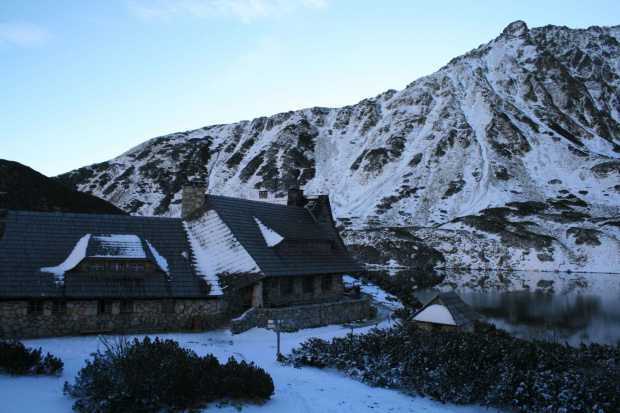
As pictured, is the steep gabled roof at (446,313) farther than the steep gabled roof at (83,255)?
Yes

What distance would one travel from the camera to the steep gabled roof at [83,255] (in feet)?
65.9

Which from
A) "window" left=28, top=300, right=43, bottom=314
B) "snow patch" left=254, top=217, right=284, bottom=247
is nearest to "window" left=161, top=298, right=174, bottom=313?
"window" left=28, top=300, right=43, bottom=314

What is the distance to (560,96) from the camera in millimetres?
157750

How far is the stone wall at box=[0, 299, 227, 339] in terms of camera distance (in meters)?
19.3

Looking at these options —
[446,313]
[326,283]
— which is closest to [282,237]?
[326,283]

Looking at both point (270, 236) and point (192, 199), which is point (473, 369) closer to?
point (270, 236)

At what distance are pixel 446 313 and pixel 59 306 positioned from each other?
1770 cm

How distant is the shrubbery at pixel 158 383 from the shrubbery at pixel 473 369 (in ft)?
15.2

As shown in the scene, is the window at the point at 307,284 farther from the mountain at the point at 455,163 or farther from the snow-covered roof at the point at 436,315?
the mountain at the point at 455,163

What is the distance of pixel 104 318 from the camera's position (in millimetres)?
20562

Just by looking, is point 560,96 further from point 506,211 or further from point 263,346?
point 263,346

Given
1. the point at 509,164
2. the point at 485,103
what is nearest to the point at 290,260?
the point at 509,164

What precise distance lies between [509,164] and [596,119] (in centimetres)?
4940

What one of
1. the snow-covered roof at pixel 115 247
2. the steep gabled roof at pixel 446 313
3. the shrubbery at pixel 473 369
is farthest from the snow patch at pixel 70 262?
the steep gabled roof at pixel 446 313
